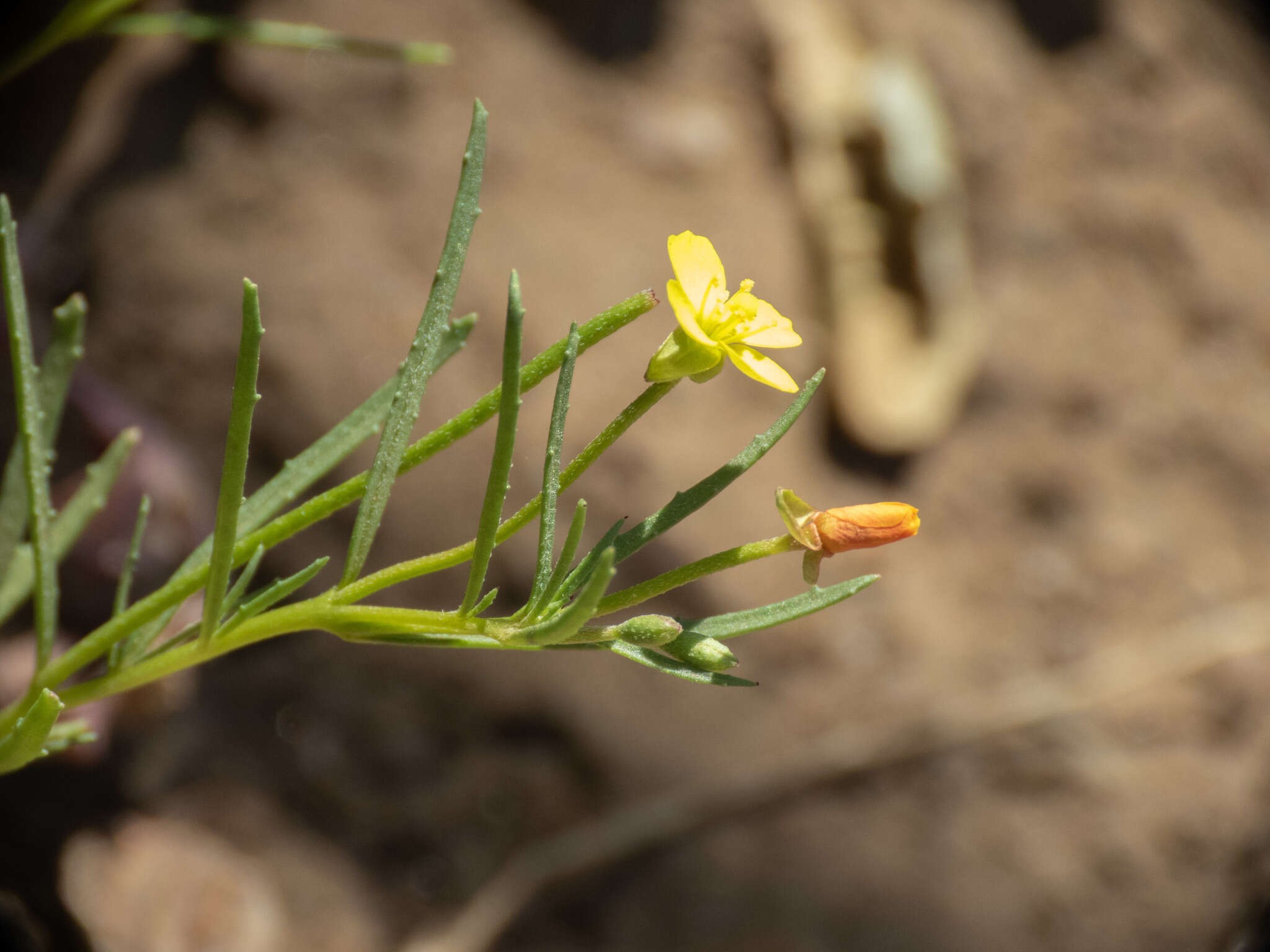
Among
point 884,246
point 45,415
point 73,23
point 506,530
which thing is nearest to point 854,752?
point 884,246

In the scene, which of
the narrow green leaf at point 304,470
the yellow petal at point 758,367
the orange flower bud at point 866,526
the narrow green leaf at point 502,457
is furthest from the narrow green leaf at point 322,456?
the orange flower bud at point 866,526

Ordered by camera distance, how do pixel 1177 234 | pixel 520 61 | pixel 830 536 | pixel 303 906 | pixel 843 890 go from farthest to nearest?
pixel 1177 234
pixel 520 61
pixel 843 890
pixel 303 906
pixel 830 536

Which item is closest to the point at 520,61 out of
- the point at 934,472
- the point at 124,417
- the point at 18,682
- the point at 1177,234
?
the point at 124,417

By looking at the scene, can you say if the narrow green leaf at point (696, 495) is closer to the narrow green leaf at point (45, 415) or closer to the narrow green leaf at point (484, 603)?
the narrow green leaf at point (484, 603)

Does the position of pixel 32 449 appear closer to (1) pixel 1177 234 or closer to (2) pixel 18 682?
(2) pixel 18 682

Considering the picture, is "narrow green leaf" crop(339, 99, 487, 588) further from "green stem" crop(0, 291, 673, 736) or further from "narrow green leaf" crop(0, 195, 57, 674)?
"narrow green leaf" crop(0, 195, 57, 674)

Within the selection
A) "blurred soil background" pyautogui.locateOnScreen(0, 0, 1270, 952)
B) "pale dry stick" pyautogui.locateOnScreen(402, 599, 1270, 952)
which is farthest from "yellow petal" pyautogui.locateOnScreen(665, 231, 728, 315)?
"pale dry stick" pyautogui.locateOnScreen(402, 599, 1270, 952)
